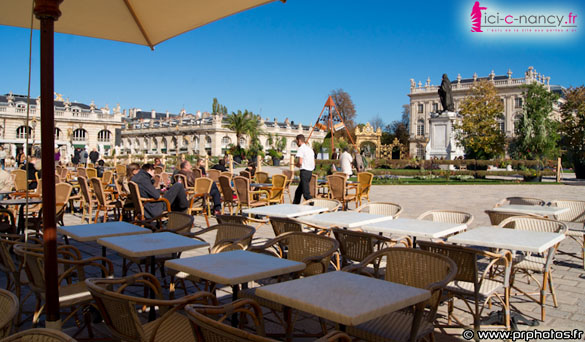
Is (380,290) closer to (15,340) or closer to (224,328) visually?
(224,328)

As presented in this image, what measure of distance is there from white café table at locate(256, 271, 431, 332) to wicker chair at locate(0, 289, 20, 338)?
1.06 m

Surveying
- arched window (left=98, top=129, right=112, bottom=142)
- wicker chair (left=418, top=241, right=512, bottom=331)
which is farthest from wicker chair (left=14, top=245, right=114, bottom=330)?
arched window (left=98, top=129, right=112, bottom=142)

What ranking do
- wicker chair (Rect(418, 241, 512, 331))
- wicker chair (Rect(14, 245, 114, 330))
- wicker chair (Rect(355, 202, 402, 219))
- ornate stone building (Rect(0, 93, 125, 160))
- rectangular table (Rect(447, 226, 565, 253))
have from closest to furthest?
wicker chair (Rect(14, 245, 114, 330)) → wicker chair (Rect(418, 241, 512, 331)) → rectangular table (Rect(447, 226, 565, 253)) → wicker chair (Rect(355, 202, 402, 219)) → ornate stone building (Rect(0, 93, 125, 160))

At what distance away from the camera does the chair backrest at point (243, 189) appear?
25.8 feet

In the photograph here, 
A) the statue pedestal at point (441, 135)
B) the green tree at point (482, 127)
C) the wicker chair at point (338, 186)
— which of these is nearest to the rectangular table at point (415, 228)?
the wicker chair at point (338, 186)

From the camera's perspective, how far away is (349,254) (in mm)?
3865

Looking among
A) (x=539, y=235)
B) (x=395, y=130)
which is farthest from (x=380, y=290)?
(x=395, y=130)

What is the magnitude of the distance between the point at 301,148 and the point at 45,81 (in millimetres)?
6901

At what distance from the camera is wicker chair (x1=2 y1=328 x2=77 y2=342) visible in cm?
158

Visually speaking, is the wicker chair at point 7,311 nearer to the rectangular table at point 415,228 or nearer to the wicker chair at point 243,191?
the rectangular table at point 415,228

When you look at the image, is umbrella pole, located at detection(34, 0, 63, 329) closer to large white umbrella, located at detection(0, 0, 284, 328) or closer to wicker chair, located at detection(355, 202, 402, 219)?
large white umbrella, located at detection(0, 0, 284, 328)

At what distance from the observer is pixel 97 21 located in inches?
154

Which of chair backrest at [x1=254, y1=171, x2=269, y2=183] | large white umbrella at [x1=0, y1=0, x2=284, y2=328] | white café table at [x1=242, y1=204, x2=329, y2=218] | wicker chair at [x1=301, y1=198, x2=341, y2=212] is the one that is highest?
large white umbrella at [x1=0, y1=0, x2=284, y2=328]

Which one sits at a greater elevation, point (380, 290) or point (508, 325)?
point (380, 290)
